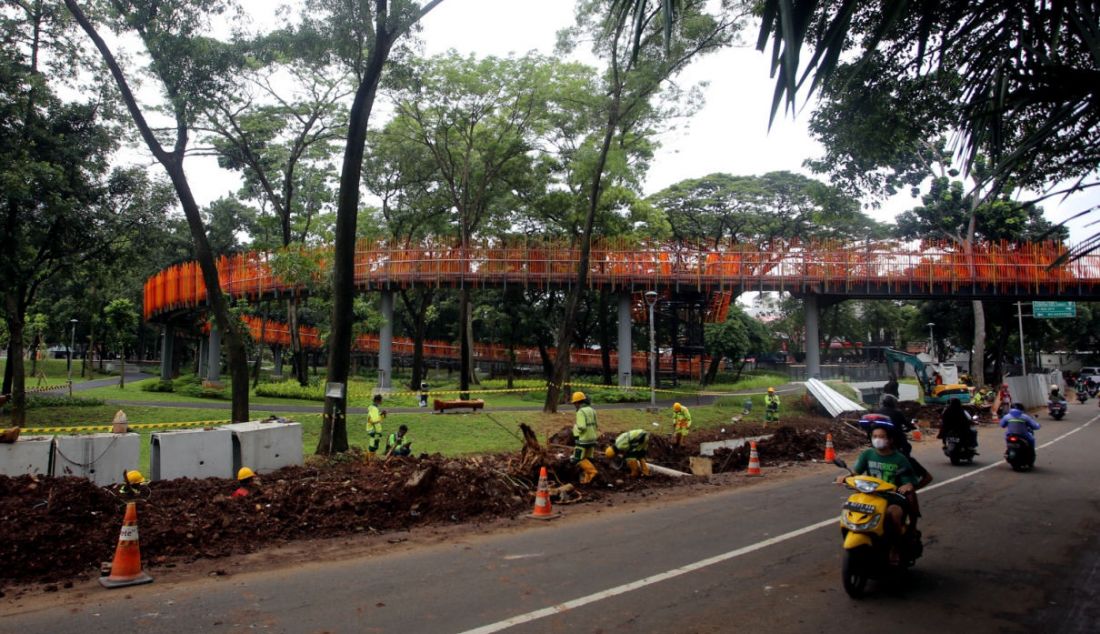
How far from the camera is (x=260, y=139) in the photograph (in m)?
23.3

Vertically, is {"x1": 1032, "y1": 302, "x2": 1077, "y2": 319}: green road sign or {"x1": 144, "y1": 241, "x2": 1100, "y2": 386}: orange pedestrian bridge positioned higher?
{"x1": 144, "y1": 241, "x2": 1100, "y2": 386}: orange pedestrian bridge

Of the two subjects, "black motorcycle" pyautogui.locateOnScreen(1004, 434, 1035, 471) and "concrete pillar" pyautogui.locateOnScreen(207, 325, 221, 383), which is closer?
"black motorcycle" pyautogui.locateOnScreen(1004, 434, 1035, 471)

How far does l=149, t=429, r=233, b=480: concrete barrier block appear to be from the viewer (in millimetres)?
9445

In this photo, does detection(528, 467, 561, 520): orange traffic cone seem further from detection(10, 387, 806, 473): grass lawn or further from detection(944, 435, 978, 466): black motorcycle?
detection(944, 435, 978, 466): black motorcycle

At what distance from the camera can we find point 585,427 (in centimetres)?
1065

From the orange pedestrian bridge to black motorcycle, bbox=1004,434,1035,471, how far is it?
15.9 meters

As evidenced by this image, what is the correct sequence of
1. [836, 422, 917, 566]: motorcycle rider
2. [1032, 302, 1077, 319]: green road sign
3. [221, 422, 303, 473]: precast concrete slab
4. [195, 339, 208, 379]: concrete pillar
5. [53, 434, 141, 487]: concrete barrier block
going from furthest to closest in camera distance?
[195, 339, 208, 379]: concrete pillar → [1032, 302, 1077, 319]: green road sign → [221, 422, 303, 473]: precast concrete slab → [53, 434, 141, 487]: concrete barrier block → [836, 422, 917, 566]: motorcycle rider

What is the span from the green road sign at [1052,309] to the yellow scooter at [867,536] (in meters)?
33.0

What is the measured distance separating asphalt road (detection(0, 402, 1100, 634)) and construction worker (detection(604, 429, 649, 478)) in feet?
8.20

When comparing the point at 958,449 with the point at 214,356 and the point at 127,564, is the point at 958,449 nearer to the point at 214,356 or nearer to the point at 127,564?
the point at 127,564

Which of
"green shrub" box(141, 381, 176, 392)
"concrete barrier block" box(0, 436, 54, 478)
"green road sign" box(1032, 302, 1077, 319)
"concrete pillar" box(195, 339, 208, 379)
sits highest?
"green road sign" box(1032, 302, 1077, 319)

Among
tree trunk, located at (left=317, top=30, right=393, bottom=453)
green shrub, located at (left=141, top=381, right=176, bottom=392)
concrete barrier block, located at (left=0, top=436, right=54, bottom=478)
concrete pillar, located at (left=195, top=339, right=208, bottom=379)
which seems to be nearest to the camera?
concrete barrier block, located at (left=0, top=436, right=54, bottom=478)

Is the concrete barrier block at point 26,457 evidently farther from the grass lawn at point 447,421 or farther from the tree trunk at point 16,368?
the tree trunk at point 16,368

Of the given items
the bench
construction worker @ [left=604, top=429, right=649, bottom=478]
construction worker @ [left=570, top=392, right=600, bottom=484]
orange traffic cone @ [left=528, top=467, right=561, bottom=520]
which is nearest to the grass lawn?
the bench
